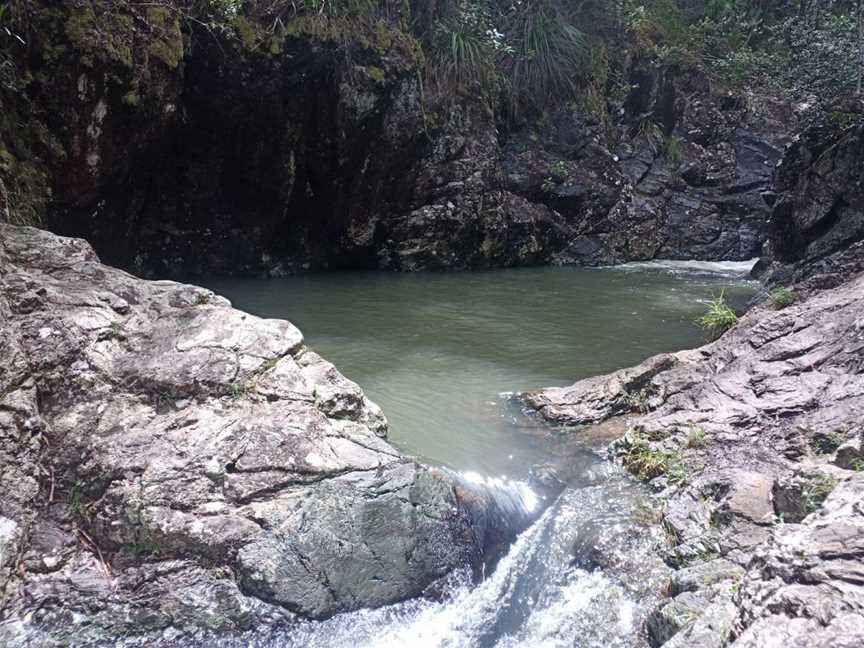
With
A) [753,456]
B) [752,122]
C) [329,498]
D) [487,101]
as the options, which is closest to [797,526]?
[753,456]

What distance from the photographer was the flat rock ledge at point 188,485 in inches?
119

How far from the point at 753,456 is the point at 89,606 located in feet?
11.7

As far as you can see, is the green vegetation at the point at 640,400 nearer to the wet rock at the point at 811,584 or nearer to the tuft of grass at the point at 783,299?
the tuft of grass at the point at 783,299

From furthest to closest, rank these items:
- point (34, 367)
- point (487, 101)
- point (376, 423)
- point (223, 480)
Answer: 1. point (487, 101)
2. point (376, 423)
3. point (34, 367)
4. point (223, 480)

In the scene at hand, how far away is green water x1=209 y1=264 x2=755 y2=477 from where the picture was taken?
4824 mm

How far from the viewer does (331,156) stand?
32.8 ft

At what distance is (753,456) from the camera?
3910mm

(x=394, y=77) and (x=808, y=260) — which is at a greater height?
(x=394, y=77)

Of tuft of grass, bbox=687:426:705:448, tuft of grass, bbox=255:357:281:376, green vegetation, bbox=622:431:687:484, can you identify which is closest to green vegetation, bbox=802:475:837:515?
green vegetation, bbox=622:431:687:484

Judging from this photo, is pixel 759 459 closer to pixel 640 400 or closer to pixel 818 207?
pixel 640 400

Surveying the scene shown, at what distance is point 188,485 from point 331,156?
7.48 metres

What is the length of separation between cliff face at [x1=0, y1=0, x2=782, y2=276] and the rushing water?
0.93 m

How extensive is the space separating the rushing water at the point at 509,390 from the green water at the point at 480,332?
21 mm

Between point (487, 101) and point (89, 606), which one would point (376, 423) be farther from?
point (487, 101)
